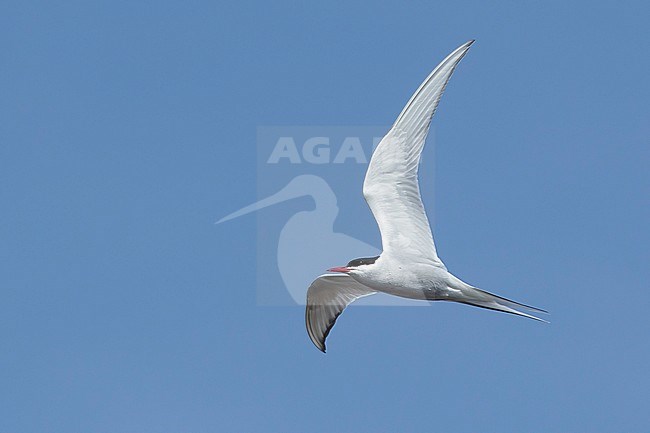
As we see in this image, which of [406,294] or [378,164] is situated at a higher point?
[378,164]

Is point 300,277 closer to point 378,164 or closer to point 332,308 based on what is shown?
point 332,308

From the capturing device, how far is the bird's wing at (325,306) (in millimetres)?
17672

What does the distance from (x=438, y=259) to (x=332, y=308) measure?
297cm

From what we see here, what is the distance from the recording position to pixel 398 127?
49.4 ft

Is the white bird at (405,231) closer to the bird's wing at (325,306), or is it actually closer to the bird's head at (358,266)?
the bird's head at (358,266)

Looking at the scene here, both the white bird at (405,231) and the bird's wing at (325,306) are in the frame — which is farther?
the bird's wing at (325,306)

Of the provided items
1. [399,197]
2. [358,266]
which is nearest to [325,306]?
[358,266]

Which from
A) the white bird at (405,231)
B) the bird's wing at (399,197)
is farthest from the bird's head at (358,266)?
the bird's wing at (399,197)

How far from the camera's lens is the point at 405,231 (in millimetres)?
15312

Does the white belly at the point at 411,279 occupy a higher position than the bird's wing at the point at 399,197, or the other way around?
the bird's wing at the point at 399,197

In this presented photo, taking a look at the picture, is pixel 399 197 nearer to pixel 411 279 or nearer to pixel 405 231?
pixel 405 231

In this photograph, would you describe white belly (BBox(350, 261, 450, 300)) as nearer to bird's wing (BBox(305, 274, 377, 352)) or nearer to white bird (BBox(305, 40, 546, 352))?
white bird (BBox(305, 40, 546, 352))

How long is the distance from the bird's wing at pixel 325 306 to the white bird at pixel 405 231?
6.73ft

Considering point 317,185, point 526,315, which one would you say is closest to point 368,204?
point 526,315
